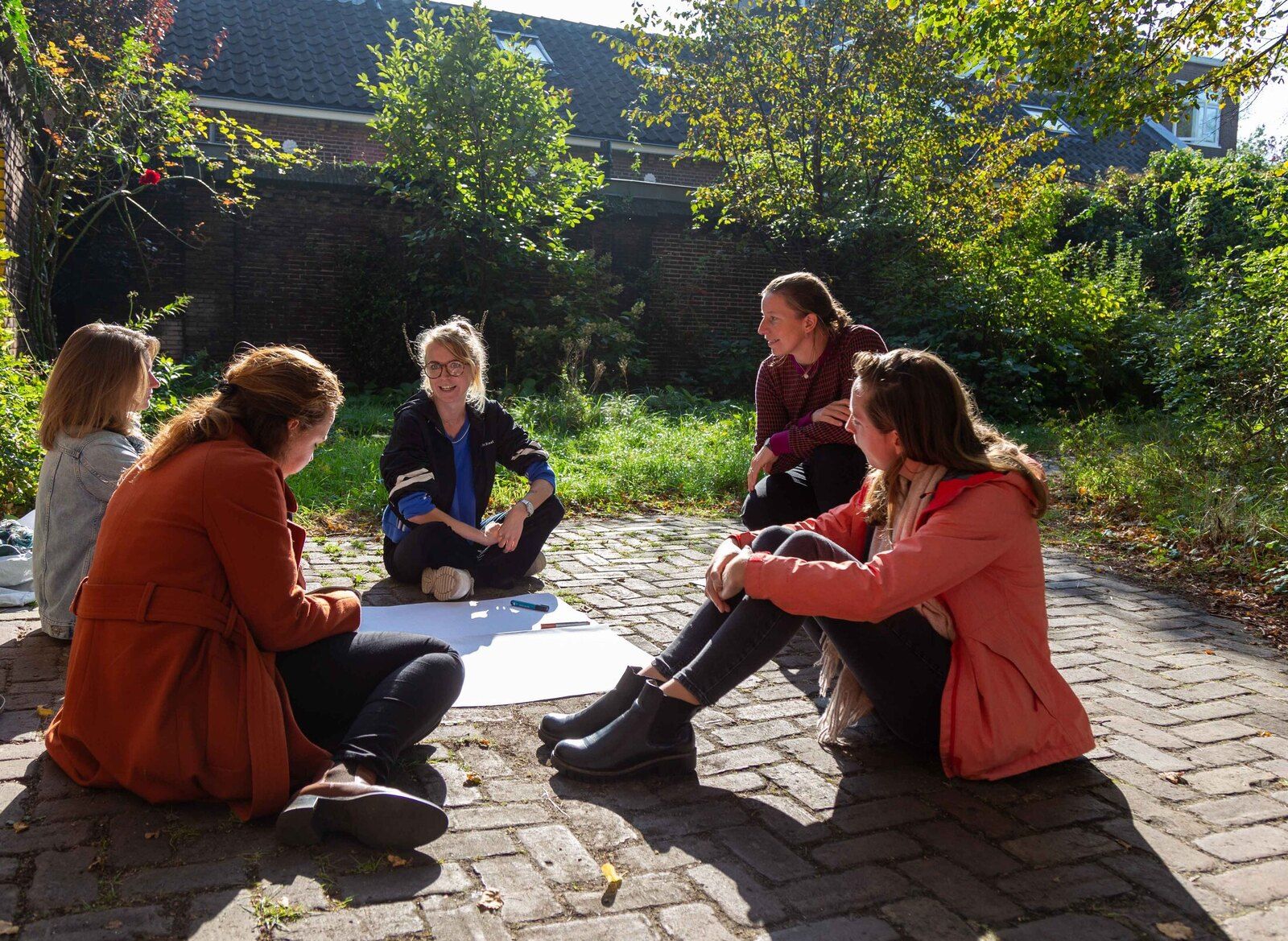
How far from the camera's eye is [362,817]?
2365mm

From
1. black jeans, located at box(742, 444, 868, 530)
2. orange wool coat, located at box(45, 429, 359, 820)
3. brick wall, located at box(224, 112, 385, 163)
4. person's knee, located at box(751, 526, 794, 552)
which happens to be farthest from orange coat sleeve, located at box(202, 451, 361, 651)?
brick wall, located at box(224, 112, 385, 163)

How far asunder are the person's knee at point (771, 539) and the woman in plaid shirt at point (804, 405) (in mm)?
1346

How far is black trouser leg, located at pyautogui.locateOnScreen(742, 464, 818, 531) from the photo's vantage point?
15.3 feet

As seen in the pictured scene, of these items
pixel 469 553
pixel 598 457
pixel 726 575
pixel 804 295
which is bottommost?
pixel 469 553

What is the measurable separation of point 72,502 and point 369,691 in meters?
1.74

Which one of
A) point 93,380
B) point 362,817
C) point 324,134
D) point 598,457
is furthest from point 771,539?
point 324,134

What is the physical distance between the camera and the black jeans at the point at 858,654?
278cm

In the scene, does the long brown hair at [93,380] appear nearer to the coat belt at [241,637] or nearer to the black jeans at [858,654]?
the coat belt at [241,637]

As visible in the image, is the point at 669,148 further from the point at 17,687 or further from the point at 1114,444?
the point at 17,687

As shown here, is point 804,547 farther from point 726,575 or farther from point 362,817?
point 362,817

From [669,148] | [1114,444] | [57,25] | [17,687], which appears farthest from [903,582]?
[669,148]

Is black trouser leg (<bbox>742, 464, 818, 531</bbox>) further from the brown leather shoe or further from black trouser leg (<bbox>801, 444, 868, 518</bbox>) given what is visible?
the brown leather shoe

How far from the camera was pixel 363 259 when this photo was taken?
41.0 feet

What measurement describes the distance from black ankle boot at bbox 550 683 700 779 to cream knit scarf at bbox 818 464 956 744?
503mm
